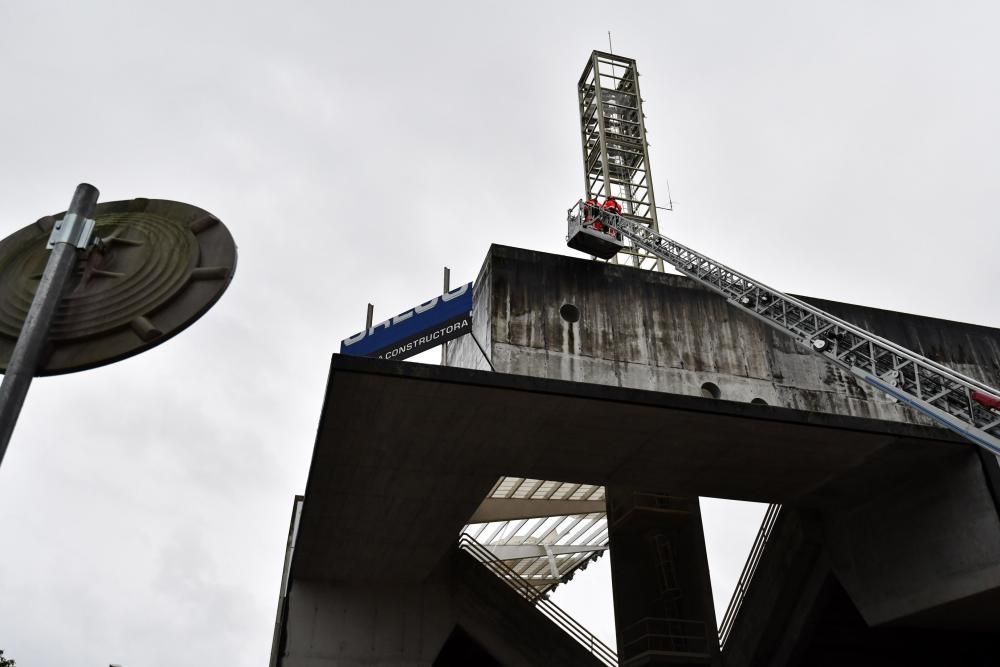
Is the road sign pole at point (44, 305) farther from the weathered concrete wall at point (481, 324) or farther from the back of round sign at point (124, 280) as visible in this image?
the weathered concrete wall at point (481, 324)

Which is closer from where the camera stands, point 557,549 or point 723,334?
point 723,334

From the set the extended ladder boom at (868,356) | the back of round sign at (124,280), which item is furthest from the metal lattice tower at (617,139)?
the back of round sign at (124,280)

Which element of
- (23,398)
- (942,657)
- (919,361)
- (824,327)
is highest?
(824,327)

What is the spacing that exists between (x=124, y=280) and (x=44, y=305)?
87cm

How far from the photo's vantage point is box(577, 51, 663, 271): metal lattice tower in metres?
42.1

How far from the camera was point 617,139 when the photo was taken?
43.2 metres

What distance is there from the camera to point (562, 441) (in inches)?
746

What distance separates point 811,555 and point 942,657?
550 cm

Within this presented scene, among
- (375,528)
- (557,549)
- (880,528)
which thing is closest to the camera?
(375,528)

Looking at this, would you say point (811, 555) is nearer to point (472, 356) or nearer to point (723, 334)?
point (723, 334)

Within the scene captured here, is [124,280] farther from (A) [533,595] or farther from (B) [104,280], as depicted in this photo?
(A) [533,595]

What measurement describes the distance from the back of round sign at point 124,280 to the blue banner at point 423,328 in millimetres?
15626

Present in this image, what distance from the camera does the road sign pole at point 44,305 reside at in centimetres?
535

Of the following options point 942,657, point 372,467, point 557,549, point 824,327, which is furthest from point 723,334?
point 557,549
